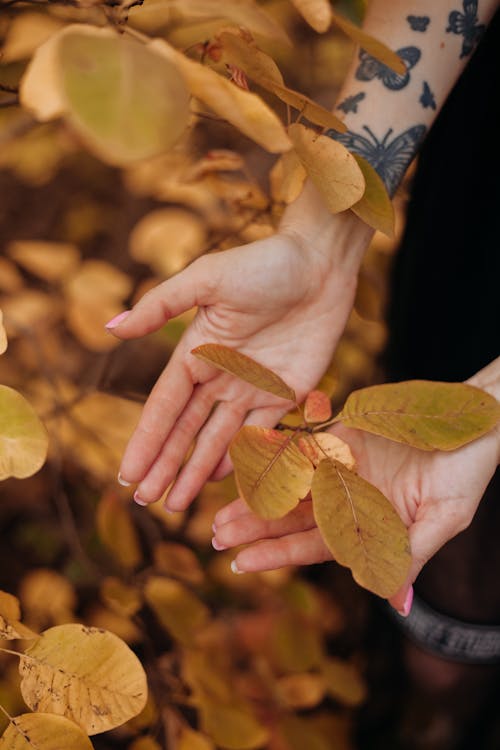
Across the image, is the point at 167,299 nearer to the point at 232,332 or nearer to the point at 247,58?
the point at 232,332

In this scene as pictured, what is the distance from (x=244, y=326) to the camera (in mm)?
969

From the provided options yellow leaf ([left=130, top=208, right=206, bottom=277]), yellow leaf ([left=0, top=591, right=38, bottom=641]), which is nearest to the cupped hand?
yellow leaf ([left=0, top=591, right=38, bottom=641])

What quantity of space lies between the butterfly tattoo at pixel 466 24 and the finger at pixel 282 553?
753mm

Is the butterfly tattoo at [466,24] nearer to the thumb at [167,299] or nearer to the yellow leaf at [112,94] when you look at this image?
the thumb at [167,299]

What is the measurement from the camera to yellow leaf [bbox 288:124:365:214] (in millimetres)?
727

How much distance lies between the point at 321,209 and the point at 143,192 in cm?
130

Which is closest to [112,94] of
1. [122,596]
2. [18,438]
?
[18,438]

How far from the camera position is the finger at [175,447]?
94 cm

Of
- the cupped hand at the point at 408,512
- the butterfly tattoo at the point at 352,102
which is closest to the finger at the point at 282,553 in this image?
the cupped hand at the point at 408,512

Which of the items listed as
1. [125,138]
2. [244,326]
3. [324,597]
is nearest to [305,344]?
[244,326]

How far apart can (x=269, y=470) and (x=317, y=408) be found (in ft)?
0.60

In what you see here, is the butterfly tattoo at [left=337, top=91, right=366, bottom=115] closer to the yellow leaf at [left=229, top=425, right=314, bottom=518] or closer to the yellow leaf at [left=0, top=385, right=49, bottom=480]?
the yellow leaf at [left=229, top=425, right=314, bottom=518]

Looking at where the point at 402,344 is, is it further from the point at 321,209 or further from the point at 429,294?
the point at 321,209

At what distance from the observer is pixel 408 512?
3.12 ft
